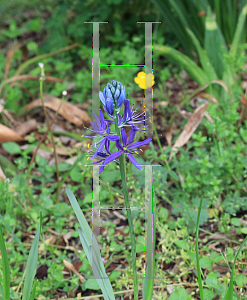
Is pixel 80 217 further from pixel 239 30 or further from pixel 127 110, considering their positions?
pixel 239 30

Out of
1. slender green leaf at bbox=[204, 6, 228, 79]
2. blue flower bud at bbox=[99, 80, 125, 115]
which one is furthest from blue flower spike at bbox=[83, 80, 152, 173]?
slender green leaf at bbox=[204, 6, 228, 79]

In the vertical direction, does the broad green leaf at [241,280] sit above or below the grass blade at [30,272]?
below

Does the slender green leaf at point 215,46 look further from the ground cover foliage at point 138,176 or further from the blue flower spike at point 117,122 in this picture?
the blue flower spike at point 117,122

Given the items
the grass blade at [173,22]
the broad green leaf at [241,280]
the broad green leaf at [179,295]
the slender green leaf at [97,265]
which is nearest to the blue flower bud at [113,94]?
the slender green leaf at [97,265]

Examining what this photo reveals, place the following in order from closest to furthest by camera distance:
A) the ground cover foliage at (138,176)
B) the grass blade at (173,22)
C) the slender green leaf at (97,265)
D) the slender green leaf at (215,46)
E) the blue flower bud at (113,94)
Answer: the blue flower bud at (113,94)
the slender green leaf at (97,265)
the ground cover foliage at (138,176)
the slender green leaf at (215,46)
the grass blade at (173,22)

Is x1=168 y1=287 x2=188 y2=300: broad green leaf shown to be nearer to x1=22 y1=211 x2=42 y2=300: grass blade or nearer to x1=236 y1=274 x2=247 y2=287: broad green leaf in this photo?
x1=236 y1=274 x2=247 y2=287: broad green leaf

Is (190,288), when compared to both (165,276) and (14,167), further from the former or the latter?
(14,167)

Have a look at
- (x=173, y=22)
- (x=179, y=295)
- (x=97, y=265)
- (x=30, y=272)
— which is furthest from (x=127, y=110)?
(x=173, y=22)

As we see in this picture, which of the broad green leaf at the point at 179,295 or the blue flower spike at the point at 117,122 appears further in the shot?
the broad green leaf at the point at 179,295

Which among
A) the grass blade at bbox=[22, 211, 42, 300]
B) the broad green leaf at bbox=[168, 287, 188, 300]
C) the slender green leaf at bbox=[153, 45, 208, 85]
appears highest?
the slender green leaf at bbox=[153, 45, 208, 85]
